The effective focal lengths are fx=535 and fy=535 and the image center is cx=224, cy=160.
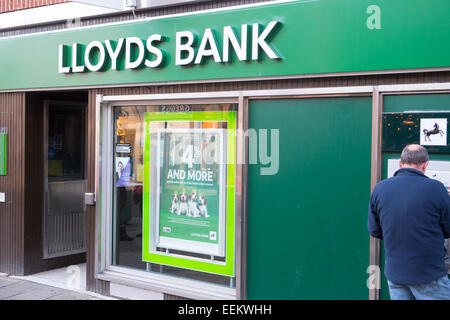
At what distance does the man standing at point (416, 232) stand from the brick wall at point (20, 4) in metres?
5.52

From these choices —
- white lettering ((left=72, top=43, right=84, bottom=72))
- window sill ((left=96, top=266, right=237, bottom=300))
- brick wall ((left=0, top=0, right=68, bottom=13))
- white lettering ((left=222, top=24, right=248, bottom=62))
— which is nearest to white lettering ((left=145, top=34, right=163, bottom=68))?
white lettering ((left=222, top=24, right=248, bottom=62))

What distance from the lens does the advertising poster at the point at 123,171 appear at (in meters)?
6.75

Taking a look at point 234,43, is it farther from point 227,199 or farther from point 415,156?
point 415,156

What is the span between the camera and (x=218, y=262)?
5938 millimetres

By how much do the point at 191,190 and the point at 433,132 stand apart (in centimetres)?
280

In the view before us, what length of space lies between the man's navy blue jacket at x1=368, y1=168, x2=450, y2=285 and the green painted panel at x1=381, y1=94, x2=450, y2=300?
104 cm

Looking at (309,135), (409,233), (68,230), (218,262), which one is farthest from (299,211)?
(68,230)

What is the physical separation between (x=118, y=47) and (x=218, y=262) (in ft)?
9.19

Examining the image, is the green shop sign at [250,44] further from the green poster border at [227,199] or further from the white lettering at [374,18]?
the green poster border at [227,199]

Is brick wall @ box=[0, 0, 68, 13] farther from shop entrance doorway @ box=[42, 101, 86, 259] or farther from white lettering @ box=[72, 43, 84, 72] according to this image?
shop entrance doorway @ box=[42, 101, 86, 259]

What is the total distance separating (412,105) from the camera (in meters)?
4.63

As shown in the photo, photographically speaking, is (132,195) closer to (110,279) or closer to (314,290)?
(110,279)

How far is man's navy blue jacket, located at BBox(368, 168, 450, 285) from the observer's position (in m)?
3.55

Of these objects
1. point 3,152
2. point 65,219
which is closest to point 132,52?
point 3,152
